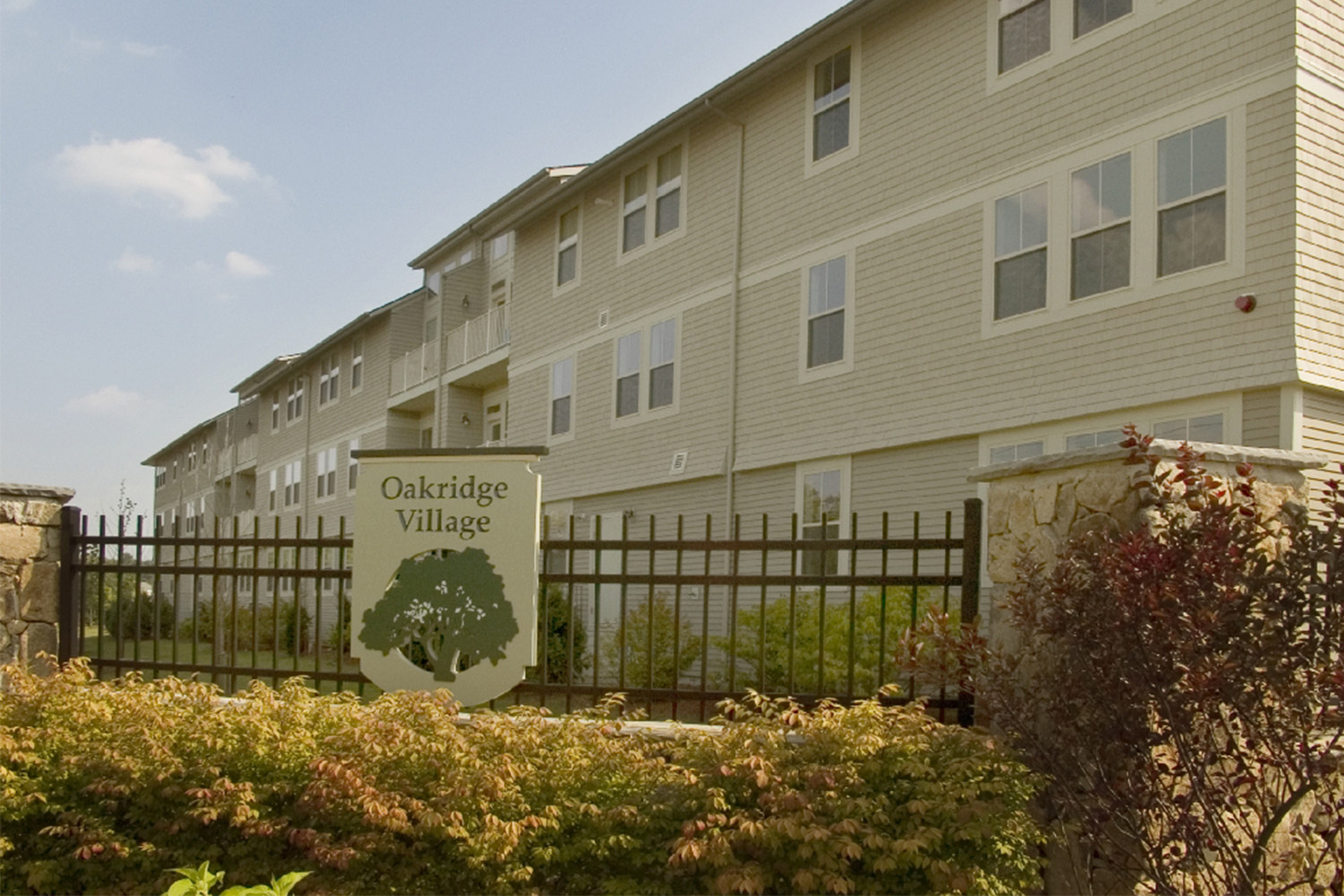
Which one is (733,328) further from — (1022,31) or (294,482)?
(294,482)

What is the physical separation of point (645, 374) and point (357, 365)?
18.0 meters

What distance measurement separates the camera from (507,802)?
18.1 ft

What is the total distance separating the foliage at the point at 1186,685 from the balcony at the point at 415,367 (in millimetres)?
24501

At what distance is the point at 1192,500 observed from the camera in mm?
5316

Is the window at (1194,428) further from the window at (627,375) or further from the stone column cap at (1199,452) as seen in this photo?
the window at (627,375)

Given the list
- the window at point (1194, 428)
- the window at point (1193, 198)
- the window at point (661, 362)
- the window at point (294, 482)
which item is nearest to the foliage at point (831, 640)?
the window at point (1194, 428)

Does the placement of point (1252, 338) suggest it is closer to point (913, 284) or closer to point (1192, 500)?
point (913, 284)

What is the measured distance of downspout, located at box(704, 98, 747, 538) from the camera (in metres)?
16.8

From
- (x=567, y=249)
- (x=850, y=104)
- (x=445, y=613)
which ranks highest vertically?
(x=850, y=104)

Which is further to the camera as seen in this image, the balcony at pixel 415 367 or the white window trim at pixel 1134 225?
A: the balcony at pixel 415 367

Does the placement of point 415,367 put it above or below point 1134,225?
above

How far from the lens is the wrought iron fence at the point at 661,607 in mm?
6742

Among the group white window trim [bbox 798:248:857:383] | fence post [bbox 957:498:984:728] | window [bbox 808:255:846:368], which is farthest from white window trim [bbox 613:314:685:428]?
fence post [bbox 957:498:984:728]

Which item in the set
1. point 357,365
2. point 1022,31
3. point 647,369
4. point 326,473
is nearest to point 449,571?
point 1022,31
